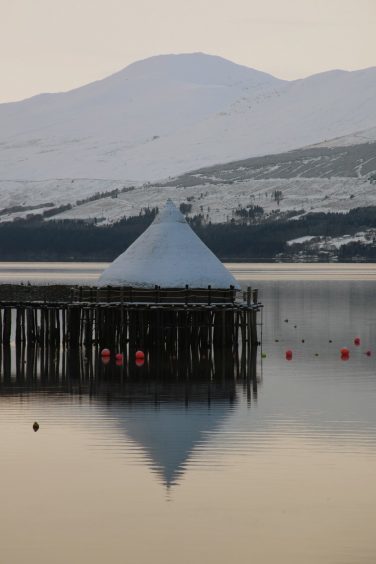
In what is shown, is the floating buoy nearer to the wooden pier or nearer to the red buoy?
the red buoy

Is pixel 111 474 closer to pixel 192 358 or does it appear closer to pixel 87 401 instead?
pixel 87 401

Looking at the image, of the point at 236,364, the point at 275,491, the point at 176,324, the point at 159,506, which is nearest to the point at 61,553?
the point at 159,506

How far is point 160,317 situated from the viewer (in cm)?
5941

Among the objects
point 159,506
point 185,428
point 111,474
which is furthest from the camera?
point 185,428

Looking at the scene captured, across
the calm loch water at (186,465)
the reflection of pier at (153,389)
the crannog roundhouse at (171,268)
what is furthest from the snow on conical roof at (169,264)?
the calm loch water at (186,465)

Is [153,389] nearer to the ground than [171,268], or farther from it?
nearer to the ground

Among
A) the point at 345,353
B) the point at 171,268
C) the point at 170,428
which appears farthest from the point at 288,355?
the point at 170,428

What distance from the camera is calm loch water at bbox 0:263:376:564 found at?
78.9 ft

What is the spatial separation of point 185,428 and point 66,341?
89.6ft

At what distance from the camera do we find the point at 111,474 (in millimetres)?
29609

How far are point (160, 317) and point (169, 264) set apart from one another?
2.84 meters

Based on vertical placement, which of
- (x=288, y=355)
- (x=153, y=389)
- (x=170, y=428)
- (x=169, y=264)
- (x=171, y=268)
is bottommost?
(x=288, y=355)

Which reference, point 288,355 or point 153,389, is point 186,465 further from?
point 288,355

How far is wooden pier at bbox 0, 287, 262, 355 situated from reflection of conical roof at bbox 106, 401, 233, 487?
16.5 metres
